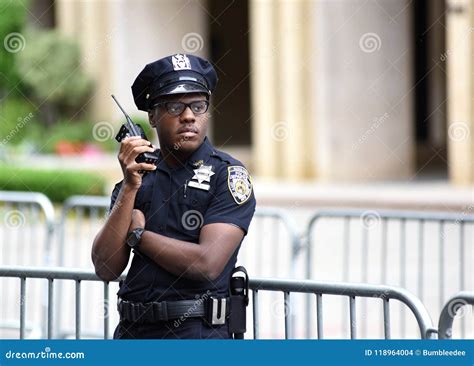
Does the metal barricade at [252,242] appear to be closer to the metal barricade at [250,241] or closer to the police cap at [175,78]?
the metal barricade at [250,241]

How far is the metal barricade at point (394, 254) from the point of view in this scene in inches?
333

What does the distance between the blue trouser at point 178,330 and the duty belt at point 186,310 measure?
0.11ft

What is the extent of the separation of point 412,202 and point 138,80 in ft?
39.4

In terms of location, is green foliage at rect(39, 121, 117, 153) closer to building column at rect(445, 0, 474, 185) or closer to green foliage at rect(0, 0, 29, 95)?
green foliage at rect(0, 0, 29, 95)

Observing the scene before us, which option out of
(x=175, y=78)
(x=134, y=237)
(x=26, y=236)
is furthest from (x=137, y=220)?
(x=26, y=236)

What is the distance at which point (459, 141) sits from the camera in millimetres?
18062

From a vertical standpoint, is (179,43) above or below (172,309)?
above

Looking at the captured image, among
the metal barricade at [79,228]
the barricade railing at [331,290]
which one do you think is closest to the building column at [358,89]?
the metal barricade at [79,228]

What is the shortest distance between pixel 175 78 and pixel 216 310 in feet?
3.01

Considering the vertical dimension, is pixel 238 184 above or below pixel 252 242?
below

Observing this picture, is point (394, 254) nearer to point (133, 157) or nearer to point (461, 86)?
point (461, 86)

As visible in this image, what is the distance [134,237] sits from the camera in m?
4.30
